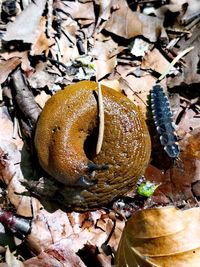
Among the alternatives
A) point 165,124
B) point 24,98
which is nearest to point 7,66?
point 24,98

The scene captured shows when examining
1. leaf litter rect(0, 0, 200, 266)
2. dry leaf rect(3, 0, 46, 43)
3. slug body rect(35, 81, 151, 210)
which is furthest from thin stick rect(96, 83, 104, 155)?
dry leaf rect(3, 0, 46, 43)

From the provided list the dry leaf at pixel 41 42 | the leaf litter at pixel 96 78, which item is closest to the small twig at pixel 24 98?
the leaf litter at pixel 96 78

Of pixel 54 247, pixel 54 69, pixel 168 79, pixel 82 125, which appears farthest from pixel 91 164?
pixel 168 79

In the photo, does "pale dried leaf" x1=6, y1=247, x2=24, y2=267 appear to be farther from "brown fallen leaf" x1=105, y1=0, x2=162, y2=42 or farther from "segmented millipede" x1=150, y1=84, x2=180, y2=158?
"brown fallen leaf" x1=105, y1=0, x2=162, y2=42

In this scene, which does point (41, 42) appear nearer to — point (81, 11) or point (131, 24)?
point (81, 11)

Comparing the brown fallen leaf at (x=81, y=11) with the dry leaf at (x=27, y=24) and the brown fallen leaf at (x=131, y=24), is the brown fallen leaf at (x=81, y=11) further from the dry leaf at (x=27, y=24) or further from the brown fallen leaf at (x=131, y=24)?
the dry leaf at (x=27, y=24)

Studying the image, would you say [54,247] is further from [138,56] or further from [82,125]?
[138,56]
